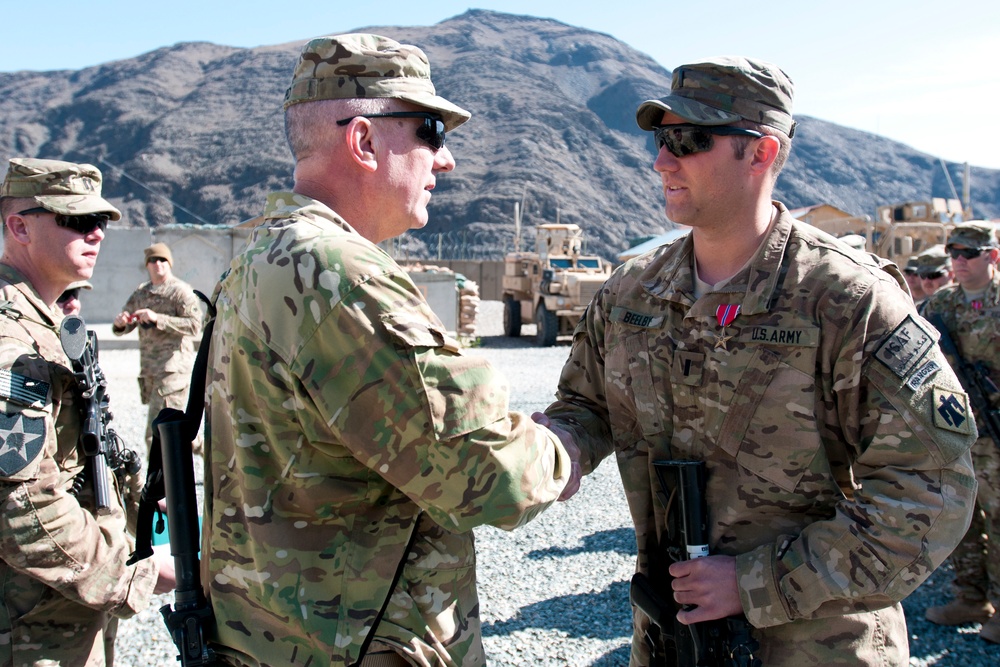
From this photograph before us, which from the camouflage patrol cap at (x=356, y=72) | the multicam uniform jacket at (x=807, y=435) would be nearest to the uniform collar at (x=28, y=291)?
the camouflage patrol cap at (x=356, y=72)

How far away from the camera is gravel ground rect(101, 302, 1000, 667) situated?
4.05 metres

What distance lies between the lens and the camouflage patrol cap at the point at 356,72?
1748 mm

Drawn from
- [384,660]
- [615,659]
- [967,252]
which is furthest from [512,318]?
[384,660]

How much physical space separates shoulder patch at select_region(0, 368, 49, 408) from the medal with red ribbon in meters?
1.94

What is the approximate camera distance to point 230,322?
164 centimetres

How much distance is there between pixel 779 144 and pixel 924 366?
0.67 m

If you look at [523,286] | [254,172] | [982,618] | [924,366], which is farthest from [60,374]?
[254,172]

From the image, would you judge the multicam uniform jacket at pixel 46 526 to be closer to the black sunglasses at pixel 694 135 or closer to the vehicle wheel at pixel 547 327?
the black sunglasses at pixel 694 135

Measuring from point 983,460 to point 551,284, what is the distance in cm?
1343

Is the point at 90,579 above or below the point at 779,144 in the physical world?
below

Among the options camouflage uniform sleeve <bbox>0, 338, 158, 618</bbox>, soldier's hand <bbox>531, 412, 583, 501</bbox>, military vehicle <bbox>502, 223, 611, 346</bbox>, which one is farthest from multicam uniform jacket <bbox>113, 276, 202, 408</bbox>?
military vehicle <bbox>502, 223, 611, 346</bbox>

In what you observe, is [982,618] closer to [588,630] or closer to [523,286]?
[588,630]

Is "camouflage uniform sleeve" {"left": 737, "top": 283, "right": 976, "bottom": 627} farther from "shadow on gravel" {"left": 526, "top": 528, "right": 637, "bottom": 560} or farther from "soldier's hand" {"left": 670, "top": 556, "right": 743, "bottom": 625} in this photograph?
"shadow on gravel" {"left": 526, "top": 528, "right": 637, "bottom": 560}

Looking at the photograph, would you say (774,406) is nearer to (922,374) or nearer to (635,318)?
(922,374)
